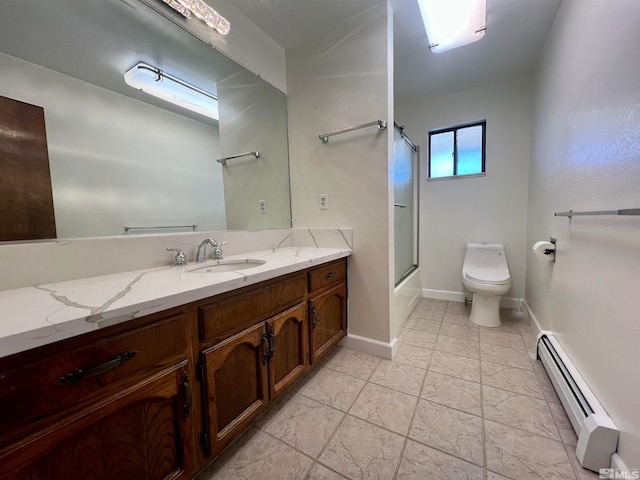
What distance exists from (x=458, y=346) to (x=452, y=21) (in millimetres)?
2329

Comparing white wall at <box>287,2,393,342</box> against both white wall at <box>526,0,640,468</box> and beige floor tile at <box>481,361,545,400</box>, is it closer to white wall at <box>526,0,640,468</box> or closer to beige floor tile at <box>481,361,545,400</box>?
beige floor tile at <box>481,361,545,400</box>

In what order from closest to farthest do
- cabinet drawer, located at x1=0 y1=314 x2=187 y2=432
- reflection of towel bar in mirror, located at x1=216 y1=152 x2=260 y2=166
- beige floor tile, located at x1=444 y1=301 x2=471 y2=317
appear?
cabinet drawer, located at x1=0 y1=314 x2=187 y2=432
reflection of towel bar in mirror, located at x1=216 y1=152 x2=260 y2=166
beige floor tile, located at x1=444 y1=301 x2=471 y2=317

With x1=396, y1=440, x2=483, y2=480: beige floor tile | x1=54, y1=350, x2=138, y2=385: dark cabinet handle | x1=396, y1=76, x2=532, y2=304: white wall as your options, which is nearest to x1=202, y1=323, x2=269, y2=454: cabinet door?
x1=54, y1=350, x2=138, y2=385: dark cabinet handle

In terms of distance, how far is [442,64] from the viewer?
2.19 m

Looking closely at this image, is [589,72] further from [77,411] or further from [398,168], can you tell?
[77,411]

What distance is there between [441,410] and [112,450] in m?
1.38

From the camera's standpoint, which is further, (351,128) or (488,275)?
(488,275)

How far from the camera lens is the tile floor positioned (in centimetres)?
100

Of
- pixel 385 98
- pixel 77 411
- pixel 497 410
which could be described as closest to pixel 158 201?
pixel 77 411

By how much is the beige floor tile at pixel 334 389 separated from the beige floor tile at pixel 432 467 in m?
0.37

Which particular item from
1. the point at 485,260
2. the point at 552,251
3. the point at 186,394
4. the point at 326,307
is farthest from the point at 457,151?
the point at 186,394

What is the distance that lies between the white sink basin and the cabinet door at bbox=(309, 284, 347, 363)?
1.34 feet

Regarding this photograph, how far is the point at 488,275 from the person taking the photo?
2.33m

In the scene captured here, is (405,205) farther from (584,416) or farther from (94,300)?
(94,300)
